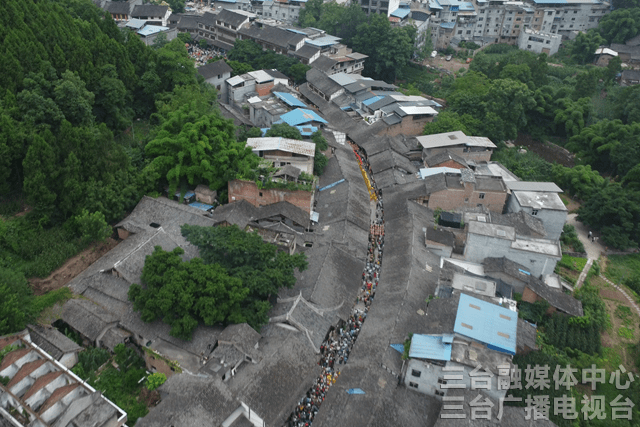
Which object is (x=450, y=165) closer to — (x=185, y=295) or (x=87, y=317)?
(x=185, y=295)

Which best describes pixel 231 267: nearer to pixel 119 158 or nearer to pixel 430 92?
pixel 119 158

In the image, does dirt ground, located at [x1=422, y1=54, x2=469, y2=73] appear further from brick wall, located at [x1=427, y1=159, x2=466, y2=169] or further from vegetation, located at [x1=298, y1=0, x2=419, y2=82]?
brick wall, located at [x1=427, y1=159, x2=466, y2=169]

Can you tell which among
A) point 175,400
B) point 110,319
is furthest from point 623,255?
point 110,319

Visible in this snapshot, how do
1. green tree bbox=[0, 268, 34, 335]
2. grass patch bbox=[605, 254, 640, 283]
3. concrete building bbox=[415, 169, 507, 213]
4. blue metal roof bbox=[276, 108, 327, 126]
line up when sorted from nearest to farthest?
green tree bbox=[0, 268, 34, 335] → grass patch bbox=[605, 254, 640, 283] → concrete building bbox=[415, 169, 507, 213] → blue metal roof bbox=[276, 108, 327, 126]

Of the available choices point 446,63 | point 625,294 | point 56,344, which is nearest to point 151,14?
point 446,63

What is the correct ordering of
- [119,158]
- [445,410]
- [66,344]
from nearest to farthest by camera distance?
[445,410] → [66,344] → [119,158]

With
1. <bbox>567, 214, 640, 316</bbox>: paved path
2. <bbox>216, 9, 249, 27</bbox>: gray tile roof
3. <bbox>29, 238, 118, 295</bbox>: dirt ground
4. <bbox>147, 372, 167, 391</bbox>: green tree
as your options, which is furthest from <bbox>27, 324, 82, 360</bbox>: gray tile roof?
Result: <bbox>216, 9, 249, 27</bbox>: gray tile roof
